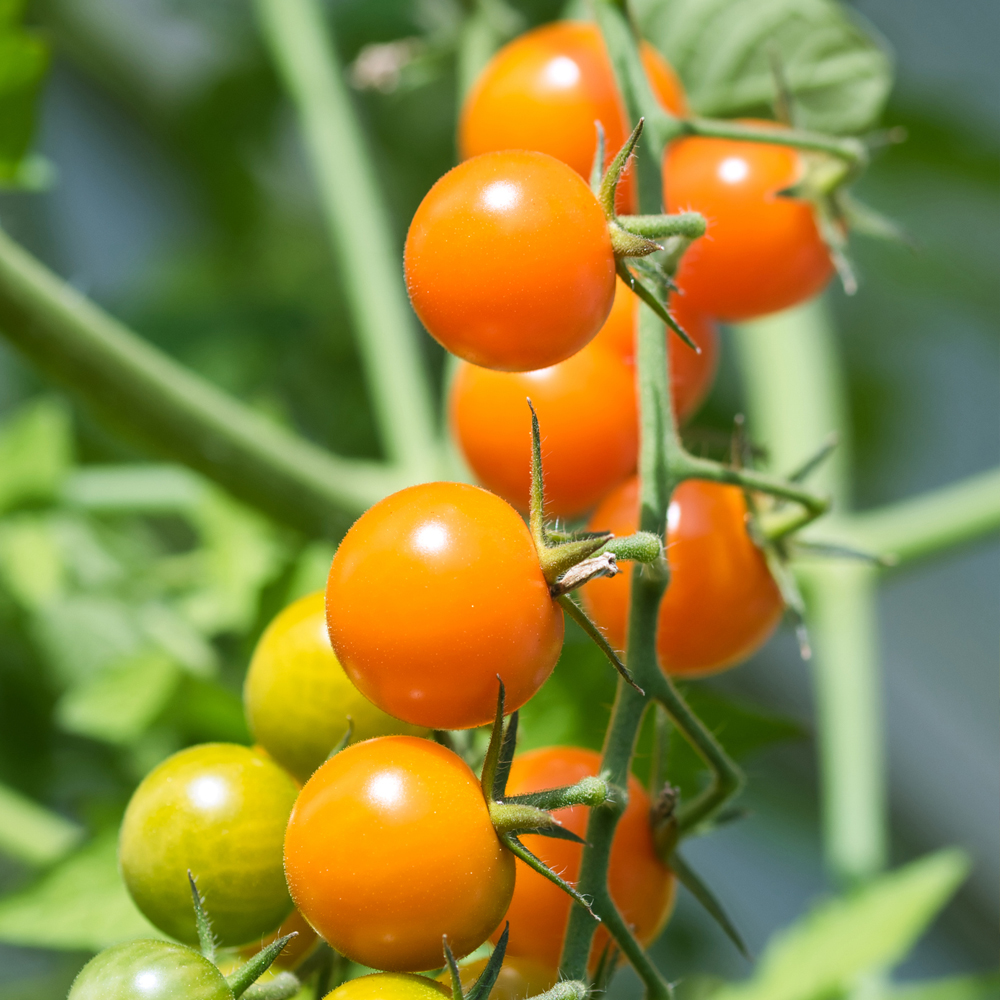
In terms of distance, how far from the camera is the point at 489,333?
0.79 ft

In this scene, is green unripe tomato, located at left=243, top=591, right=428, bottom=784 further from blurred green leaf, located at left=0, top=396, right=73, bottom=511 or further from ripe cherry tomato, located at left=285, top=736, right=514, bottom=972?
blurred green leaf, located at left=0, top=396, right=73, bottom=511

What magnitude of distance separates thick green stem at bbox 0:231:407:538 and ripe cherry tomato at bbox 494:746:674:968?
225 mm

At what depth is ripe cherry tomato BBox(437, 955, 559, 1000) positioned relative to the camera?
243 mm

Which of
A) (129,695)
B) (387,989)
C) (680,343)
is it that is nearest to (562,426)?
(680,343)

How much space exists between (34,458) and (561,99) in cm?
35

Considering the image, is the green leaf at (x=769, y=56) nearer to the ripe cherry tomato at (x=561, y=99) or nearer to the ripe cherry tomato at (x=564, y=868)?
the ripe cherry tomato at (x=561, y=99)

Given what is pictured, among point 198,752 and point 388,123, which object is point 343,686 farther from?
point 388,123

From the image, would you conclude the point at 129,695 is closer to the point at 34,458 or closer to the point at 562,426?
the point at 34,458

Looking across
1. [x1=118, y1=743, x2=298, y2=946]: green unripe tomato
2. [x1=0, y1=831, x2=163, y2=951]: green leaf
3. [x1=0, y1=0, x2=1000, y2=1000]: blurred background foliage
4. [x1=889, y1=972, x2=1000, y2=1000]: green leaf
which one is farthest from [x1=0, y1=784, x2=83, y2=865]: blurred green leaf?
[x1=889, y1=972, x2=1000, y2=1000]: green leaf

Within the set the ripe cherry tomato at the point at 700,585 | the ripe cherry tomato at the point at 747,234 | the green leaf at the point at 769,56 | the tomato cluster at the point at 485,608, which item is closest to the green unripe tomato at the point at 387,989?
the tomato cluster at the point at 485,608

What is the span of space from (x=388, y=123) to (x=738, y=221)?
0.54m

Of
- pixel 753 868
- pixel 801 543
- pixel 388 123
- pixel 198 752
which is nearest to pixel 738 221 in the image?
pixel 801 543

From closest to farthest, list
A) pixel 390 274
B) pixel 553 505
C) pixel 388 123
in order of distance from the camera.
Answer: pixel 553 505 < pixel 390 274 < pixel 388 123

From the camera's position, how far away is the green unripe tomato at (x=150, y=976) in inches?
8.2
